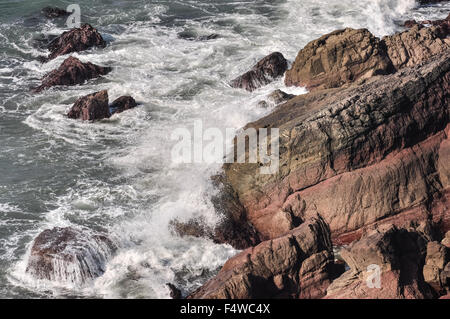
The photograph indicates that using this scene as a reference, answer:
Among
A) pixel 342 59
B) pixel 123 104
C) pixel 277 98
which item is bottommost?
pixel 123 104

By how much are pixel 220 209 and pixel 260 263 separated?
357cm

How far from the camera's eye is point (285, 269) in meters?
14.1

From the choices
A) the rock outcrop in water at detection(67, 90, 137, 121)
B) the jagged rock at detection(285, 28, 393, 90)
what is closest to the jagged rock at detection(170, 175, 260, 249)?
the jagged rock at detection(285, 28, 393, 90)

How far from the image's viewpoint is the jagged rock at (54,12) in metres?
33.7

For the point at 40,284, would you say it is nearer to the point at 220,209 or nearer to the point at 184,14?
the point at 220,209

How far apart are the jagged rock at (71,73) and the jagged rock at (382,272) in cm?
1627

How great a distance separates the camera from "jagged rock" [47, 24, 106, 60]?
29.3 m

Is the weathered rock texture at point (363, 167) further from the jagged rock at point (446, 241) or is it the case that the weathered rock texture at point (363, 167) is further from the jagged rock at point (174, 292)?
the jagged rock at point (174, 292)

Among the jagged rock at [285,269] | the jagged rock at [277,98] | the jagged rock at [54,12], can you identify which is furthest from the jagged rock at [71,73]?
the jagged rock at [285,269]

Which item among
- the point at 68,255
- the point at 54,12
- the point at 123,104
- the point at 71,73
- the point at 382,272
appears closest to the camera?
the point at 382,272

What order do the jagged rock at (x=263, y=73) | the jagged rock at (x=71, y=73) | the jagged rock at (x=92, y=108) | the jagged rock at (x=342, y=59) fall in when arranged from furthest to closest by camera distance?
the jagged rock at (x=71, y=73) → the jagged rock at (x=263, y=73) → the jagged rock at (x=92, y=108) → the jagged rock at (x=342, y=59)

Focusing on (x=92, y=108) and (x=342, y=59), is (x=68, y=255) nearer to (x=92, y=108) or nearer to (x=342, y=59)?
(x=92, y=108)

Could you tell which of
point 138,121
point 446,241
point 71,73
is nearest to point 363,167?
point 446,241

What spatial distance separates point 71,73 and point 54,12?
8.82 m
